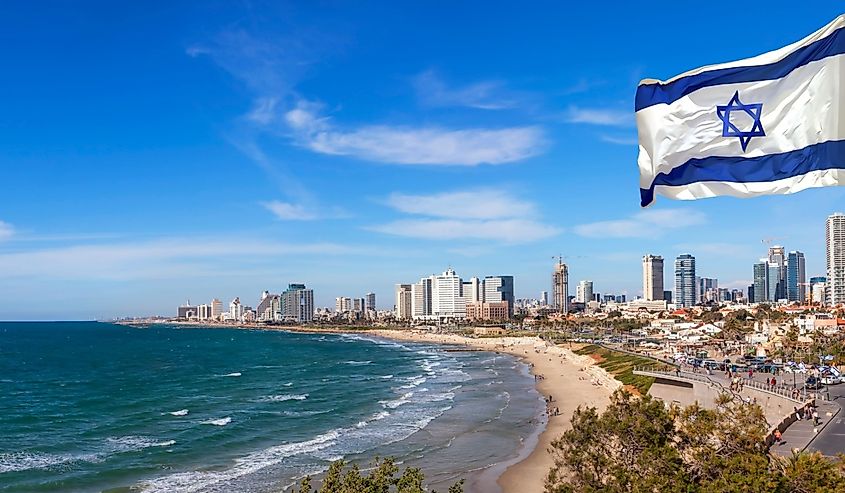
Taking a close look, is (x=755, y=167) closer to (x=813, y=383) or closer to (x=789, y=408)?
(x=789, y=408)

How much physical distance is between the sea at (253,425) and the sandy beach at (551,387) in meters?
1.00

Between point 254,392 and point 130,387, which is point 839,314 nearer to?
point 254,392

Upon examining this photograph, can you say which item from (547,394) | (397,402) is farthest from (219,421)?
(547,394)

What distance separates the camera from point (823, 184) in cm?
536

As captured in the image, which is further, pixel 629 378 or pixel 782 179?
pixel 629 378

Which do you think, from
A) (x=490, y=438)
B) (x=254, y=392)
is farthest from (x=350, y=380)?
(x=490, y=438)

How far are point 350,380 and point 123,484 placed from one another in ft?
136

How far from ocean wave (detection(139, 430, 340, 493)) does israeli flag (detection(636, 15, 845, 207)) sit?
96.2ft

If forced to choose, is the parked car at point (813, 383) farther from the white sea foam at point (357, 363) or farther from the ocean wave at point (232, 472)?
the white sea foam at point (357, 363)

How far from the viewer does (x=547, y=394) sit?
61469 millimetres

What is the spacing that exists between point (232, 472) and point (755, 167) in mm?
32531

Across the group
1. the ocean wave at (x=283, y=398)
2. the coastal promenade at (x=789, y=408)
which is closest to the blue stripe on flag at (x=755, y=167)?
the coastal promenade at (x=789, y=408)

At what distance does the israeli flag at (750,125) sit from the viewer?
541 centimetres

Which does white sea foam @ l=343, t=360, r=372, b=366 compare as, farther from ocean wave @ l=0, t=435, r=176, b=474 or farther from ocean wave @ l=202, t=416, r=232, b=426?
ocean wave @ l=0, t=435, r=176, b=474
